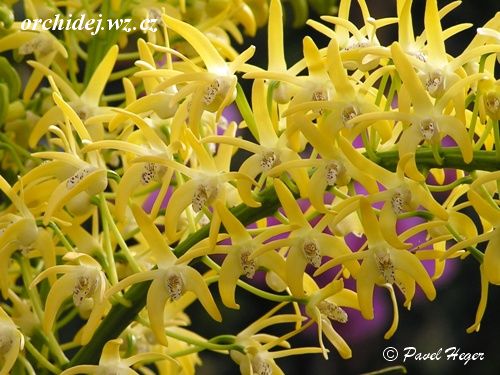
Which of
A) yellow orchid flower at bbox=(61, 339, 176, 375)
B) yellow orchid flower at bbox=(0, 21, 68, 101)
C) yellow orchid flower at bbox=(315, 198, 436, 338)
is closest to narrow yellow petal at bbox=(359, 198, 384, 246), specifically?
yellow orchid flower at bbox=(315, 198, 436, 338)

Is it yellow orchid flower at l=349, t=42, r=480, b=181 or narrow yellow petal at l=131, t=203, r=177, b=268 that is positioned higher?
yellow orchid flower at l=349, t=42, r=480, b=181

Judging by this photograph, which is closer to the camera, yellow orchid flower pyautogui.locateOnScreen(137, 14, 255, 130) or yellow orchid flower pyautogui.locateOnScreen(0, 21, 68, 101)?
yellow orchid flower pyautogui.locateOnScreen(137, 14, 255, 130)

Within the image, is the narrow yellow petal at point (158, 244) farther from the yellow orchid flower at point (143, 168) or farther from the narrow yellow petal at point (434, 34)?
the narrow yellow petal at point (434, 34)

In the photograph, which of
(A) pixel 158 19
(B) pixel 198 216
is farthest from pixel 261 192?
(A) pixel 158 19

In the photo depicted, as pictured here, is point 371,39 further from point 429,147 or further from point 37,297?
point 37,297

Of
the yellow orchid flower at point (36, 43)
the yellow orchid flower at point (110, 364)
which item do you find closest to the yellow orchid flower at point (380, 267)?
the yellow orchid flower at point (110, 364)

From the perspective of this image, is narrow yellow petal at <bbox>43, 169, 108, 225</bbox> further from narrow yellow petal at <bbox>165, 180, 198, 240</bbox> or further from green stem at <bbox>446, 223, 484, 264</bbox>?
green stem at <bbox>446, 223, 484, 264</bbox>

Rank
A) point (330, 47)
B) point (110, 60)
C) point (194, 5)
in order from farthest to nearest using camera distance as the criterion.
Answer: point (194, 5) → point (110, 60) → point (330, 47)
